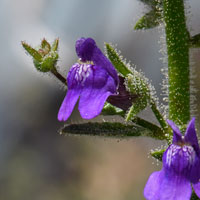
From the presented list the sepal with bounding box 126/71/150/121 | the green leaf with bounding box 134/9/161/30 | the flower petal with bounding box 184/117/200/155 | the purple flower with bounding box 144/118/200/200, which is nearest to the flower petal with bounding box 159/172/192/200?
the purple flower with bounding box 144/118/200/200

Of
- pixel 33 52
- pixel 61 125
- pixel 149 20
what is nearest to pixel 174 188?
pixel 33 52

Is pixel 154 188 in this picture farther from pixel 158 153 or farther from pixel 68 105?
pixel 68 105

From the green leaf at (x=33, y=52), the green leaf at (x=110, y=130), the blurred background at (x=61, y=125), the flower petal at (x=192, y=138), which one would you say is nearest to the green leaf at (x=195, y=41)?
the green leaf at (x=110, y=130)

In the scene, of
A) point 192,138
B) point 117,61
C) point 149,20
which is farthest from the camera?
point 149,20

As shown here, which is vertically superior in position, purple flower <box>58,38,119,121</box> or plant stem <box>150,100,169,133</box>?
purple flower <box>58,38,119,121</box>

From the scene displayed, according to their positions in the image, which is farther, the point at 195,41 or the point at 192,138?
the point at 195,41

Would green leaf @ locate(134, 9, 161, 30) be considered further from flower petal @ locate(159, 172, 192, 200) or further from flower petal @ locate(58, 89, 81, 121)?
flower petal @ locate(159, 172, 192, 200)

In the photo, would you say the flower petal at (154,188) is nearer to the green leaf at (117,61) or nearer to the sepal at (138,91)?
the sepal at (138,91)

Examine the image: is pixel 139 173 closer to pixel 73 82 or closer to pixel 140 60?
pixel 140 60
